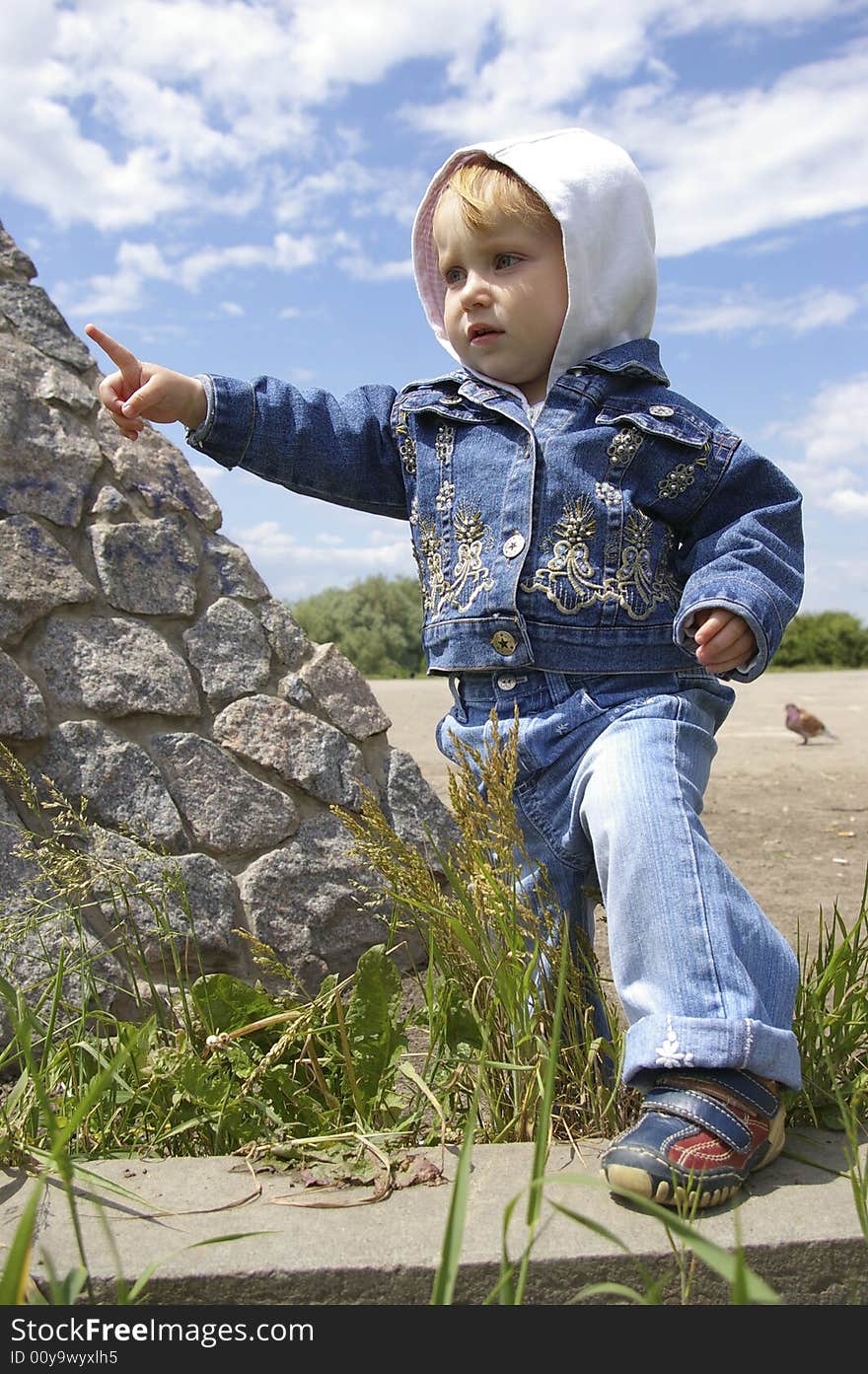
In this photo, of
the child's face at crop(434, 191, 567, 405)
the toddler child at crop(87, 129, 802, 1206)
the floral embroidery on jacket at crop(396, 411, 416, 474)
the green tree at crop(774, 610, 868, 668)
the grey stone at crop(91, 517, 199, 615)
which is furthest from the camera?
the green tree at crop(774, 610, 868, 668)

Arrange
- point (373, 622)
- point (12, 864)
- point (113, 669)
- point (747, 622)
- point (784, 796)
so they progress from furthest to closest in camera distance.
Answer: point (373, 622), point (784, 796), point (113, 669), point (12, 864), point (747, 622)

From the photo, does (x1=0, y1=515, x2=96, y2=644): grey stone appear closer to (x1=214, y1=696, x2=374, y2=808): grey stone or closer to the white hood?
(x1=214, y1=696, x2=374, y2=808): grey stone

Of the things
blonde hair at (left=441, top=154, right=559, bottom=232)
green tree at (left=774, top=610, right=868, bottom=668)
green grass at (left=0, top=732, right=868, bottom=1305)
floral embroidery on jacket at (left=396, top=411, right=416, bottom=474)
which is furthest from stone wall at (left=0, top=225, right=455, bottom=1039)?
green tree at (left=774, top=610, right=868, bottom=668)

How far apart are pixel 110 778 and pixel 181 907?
1.10 ft

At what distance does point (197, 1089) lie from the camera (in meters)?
1.87

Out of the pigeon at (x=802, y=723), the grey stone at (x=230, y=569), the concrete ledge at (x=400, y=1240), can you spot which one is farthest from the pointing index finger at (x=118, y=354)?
the pigeon at (x=802, y=723)

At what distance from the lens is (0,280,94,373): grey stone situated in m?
3.05

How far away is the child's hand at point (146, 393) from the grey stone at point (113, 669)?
656mm

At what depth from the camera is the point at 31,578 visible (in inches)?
110

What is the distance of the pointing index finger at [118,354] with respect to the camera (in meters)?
2.21

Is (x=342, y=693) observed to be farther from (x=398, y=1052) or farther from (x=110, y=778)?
(x=398, y=1052)

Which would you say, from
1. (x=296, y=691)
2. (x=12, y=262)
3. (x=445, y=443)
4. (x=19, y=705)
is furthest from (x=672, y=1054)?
(x=12, y=262)
